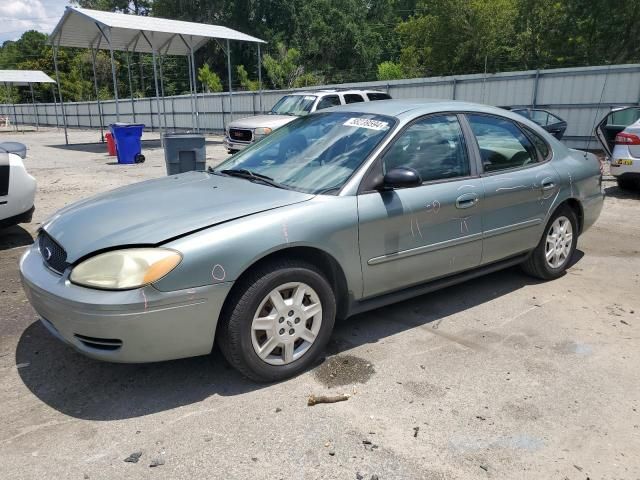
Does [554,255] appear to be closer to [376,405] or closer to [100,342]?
[376,405]

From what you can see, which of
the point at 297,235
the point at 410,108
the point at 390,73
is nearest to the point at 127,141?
the point at 410,108

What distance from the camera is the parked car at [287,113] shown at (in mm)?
12641

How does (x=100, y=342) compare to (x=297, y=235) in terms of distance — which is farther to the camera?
(x=297, y=235)

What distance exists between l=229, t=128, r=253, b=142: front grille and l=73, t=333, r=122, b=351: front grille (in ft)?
34.1

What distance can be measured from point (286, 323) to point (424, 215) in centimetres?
124

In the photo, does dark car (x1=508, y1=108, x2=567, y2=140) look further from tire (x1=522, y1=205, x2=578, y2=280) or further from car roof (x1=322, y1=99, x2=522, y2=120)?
car roof (x1=322, y1=99, x2=522, y2=120)

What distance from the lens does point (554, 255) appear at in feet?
15.6

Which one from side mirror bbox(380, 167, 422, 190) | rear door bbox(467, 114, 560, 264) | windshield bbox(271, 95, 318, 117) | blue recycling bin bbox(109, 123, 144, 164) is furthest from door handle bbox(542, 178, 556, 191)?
blue recycling bin bbox(109, 123, 144, 164)

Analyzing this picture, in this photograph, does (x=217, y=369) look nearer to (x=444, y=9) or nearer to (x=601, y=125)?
(x=601, y=125)

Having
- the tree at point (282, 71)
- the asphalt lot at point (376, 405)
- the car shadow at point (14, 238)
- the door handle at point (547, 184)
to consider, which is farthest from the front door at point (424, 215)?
the tree at point (282, 71)

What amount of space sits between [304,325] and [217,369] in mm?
634


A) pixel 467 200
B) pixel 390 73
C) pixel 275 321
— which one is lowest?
pixel 275 321

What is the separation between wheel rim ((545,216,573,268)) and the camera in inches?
184

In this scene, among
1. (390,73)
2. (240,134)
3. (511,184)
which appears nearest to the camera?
(511,184)
